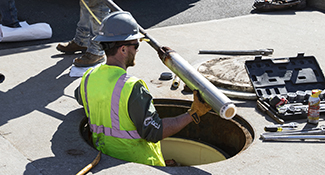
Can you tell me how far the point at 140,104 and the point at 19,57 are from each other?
349 cm

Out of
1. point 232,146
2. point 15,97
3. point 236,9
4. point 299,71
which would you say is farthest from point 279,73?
point 236,9

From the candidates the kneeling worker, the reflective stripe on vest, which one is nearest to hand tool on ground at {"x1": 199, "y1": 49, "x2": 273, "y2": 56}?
the kneeling worker

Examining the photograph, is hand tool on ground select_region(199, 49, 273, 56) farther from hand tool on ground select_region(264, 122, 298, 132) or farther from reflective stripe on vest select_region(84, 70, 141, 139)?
reflective stripe on vest select_region(84, 70, 141, 139)

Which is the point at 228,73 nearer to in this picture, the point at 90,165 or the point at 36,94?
the point at 36,94

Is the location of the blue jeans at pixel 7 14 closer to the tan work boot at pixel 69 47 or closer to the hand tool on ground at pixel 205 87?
the tan work boot at pixel 69 47

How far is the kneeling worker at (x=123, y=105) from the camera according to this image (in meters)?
2.87

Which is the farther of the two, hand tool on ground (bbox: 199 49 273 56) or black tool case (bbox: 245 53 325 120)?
hand tool on ground (bbox: 199 49 273 56)

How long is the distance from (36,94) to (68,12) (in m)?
4.03

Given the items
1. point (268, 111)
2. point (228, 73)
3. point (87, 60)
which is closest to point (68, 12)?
point (87, 60)

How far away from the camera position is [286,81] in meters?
4.45

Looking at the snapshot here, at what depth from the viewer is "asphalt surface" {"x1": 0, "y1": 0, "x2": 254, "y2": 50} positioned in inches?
299

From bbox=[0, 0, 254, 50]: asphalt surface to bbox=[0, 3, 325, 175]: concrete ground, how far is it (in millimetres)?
537

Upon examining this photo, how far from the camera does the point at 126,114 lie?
2.93 m

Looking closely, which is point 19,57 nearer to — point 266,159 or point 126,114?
point 126,114
